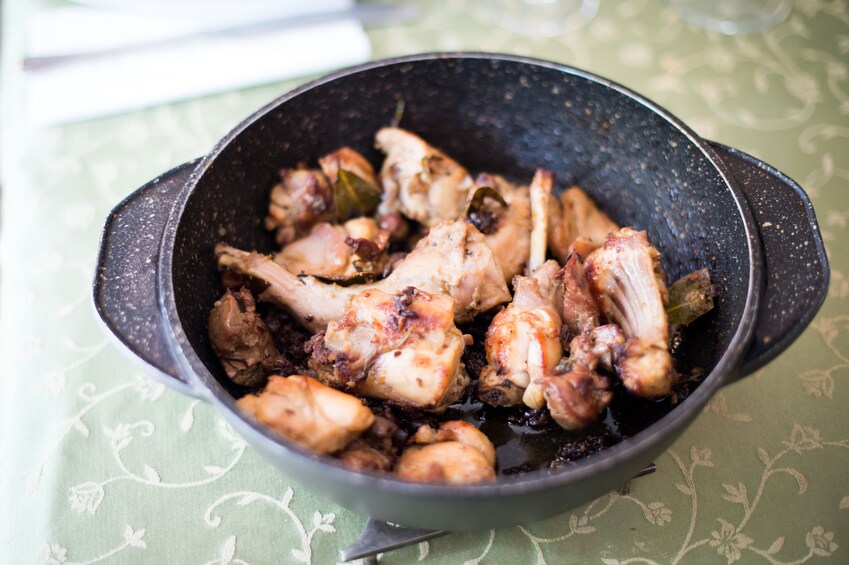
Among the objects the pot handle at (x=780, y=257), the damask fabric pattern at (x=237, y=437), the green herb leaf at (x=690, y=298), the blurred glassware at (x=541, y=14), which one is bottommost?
the damask fabric pattern at (x=237, y=437)

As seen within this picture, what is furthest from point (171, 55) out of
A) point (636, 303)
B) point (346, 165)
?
point (636, 303)

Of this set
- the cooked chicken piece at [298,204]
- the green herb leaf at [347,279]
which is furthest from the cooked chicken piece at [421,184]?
the green herb leaf at [347,279]

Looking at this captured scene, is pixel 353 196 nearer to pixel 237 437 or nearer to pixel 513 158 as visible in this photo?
pixel 513 158

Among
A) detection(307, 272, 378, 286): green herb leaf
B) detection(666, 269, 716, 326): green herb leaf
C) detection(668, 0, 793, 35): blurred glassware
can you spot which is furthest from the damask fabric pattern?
detection(307, 272, 378, 286): green herb leaf

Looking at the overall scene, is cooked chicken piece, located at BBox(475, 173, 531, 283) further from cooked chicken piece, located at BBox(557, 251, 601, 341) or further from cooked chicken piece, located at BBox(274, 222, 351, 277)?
cooked chicken piece, located at BBox(274, 222, 351, 277)

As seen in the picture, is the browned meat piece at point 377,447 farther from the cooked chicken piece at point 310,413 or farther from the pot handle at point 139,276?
the pot handle at point 139,276
